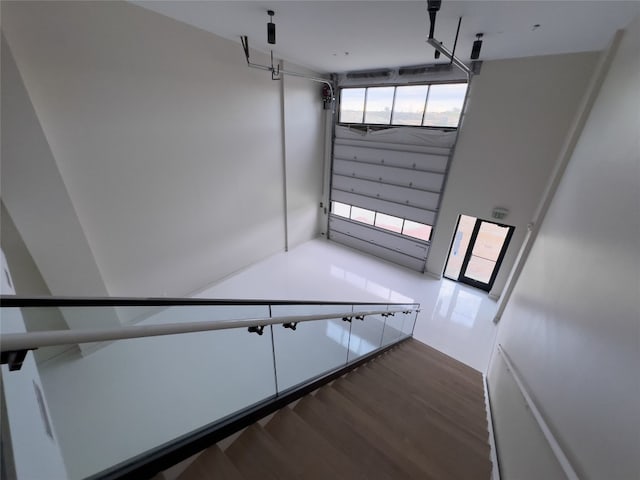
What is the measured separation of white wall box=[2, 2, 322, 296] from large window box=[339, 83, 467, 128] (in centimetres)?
128

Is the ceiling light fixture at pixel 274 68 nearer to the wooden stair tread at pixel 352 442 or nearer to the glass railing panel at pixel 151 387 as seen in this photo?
the glass railing panel at pixel 151 387

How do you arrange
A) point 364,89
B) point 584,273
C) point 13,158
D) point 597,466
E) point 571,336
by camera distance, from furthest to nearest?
1. point 364,89
2. point 13,158
3. point 584,273
4. point 571,336
5. point 597,466

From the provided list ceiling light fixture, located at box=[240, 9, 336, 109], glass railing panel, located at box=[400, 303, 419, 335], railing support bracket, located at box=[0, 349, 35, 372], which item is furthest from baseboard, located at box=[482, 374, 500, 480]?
ceiling light fixture, located at box=[240, 9, 336, 109]

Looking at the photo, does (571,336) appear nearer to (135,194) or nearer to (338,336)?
(338,336)

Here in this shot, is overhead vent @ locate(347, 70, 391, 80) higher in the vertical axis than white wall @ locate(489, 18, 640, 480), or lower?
higher

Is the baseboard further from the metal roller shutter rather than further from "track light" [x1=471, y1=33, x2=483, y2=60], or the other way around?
"track light" [x1=471, y1=33, x2=483, y2=60]

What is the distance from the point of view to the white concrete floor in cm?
488

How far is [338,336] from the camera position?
3334 mm

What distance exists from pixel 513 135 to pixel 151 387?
6964 mm

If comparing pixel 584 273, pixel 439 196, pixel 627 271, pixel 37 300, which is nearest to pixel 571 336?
pixel 584 273

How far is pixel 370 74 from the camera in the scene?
5.99 m

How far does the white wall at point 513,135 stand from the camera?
415 cm

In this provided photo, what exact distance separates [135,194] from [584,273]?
18.0 ft

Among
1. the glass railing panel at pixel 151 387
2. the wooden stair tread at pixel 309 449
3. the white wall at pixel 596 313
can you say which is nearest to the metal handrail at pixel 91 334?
the glass railing panel at pixel 151 387
